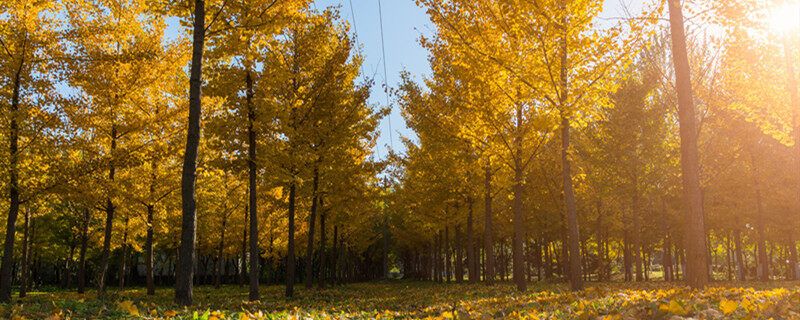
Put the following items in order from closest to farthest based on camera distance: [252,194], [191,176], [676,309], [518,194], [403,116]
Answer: [676,309] < [191,176] < [252,194] < [518,194] < [403,116]

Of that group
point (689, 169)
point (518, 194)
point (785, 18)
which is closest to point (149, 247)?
point (518, 194)

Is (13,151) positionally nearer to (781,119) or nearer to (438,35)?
(438,35)

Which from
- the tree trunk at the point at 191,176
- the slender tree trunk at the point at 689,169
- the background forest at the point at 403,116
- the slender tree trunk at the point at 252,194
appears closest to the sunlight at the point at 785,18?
the background forest at the point at 403,116

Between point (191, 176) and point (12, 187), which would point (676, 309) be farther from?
point (12, 187)

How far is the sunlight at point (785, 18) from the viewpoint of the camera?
12328 mm

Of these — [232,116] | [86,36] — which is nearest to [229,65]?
[232,116]

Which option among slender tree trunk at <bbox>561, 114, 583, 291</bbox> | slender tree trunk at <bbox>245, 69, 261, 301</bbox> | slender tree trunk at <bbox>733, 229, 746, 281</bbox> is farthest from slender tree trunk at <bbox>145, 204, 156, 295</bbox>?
slender tree trunk at <bbox>733, 229, 746, 281</bbox>

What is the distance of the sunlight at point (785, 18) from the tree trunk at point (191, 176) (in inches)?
525

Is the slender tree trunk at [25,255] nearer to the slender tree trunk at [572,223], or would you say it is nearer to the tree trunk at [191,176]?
the tree trunk at [191,176]

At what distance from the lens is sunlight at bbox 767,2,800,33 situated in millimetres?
12328

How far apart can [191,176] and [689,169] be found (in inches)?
330

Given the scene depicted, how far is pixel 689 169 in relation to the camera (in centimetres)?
795

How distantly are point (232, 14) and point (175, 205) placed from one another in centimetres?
1144

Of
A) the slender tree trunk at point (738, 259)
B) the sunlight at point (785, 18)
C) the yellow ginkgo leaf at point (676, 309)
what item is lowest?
the slender tree trunk at point (738, 259)
